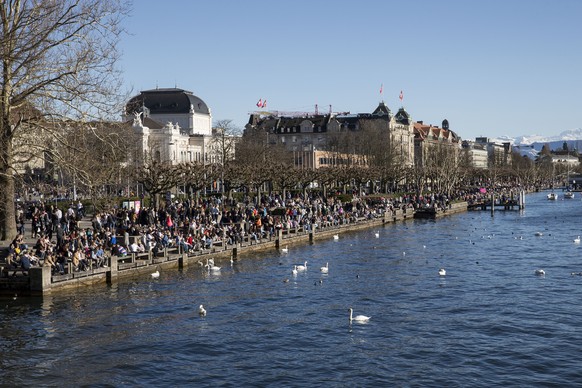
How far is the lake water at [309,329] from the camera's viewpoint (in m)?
22.5

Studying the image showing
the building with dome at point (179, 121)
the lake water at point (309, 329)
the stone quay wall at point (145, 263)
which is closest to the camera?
the lake water at point (309, 329)

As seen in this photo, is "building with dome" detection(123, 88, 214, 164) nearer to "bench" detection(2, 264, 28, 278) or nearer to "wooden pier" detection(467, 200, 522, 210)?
"wooden pier" detection(467, 200, 522, 210)

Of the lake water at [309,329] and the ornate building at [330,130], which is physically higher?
the ornate building at [330,130]

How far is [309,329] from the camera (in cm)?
2759

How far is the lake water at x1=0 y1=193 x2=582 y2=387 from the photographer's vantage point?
22453 mm

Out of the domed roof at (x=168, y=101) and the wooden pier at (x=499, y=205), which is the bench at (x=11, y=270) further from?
the domed roof at (x=168, y=101)

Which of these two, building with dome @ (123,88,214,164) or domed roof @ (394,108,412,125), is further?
domed roof @ (394,108,412,125)

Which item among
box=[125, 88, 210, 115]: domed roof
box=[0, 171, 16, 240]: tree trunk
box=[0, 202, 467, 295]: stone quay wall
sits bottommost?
box=[0, 202, 467, 295]: stone quay wall

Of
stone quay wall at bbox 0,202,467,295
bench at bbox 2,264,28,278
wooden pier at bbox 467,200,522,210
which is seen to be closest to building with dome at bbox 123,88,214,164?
wooden pier at bbox 467,200,522,210

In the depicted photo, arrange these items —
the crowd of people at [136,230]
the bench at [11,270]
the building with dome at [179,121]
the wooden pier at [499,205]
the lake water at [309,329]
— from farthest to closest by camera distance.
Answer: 1. the building with dome at [179,121]
2. the wooden pier at [499,205]
3. the crowd of people at [136,230]
4. the bench at [11,270]
5. the lake water at [309,329]

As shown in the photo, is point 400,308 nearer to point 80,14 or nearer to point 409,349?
point 409,349

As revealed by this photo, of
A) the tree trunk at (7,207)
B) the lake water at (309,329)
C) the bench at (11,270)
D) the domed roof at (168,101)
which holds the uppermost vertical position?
the domed roof at (168,101)

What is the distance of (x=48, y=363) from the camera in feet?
76.6

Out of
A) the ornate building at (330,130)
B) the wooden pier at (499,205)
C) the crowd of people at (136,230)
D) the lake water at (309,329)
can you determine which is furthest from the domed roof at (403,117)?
the lake water at (309,329)
